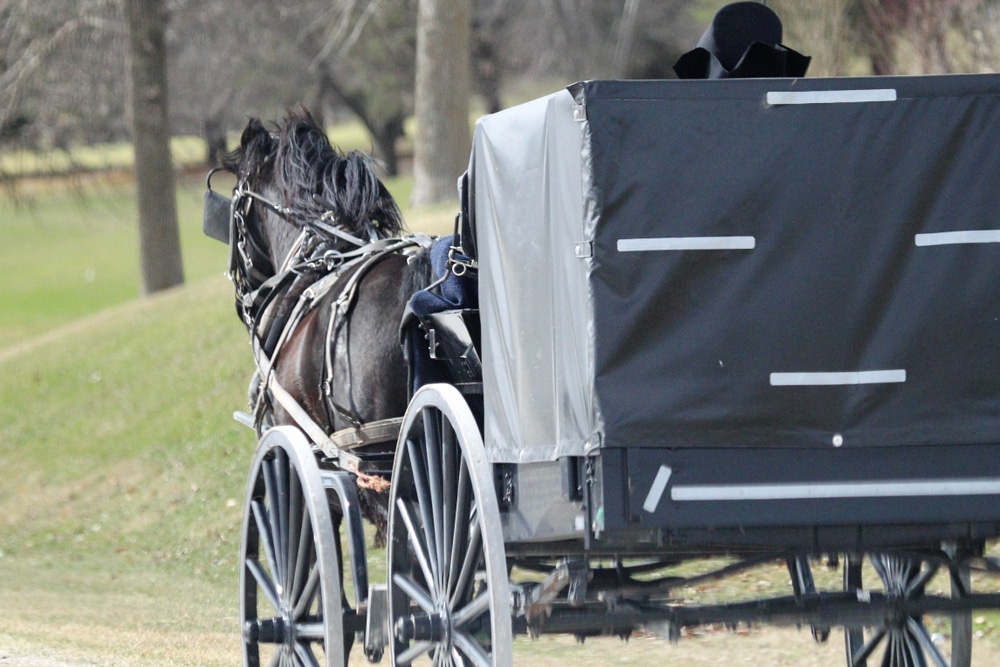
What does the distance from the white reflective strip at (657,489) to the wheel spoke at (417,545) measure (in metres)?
1.05

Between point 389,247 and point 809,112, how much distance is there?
2477mm

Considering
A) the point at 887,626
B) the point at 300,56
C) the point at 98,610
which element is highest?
the point at 300,56

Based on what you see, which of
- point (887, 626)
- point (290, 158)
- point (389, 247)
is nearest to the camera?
point (887, 626)

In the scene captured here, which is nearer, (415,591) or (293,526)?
(415,591)

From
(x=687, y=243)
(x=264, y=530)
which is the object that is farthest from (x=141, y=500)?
(x=687, y=243)

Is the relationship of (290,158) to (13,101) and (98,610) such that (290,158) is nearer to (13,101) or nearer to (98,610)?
(98,610)

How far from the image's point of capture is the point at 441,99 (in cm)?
1708

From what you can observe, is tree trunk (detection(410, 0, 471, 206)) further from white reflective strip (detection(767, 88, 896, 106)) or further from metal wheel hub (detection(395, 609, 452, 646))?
white reflective strip (detection(767, 88, 896, 106))

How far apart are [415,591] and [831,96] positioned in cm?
206

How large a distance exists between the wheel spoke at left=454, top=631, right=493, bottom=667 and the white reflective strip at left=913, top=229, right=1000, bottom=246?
1.71m

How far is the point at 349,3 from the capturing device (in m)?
17.8

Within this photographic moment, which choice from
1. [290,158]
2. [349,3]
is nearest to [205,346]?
[349,3]

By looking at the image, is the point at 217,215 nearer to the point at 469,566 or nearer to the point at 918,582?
the point at 469,566

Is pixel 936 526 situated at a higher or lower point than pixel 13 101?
lower
